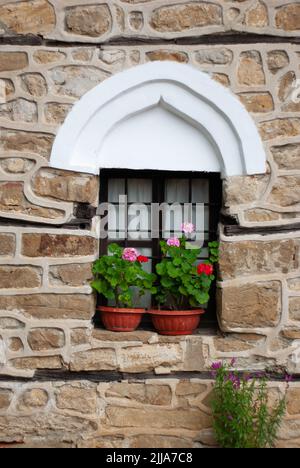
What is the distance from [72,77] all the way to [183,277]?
4.94ft

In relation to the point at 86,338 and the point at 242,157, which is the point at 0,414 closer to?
the point at 86,338

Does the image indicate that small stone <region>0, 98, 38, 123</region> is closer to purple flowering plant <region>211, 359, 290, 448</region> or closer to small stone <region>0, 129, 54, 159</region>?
small stone <region>0, 129, 54, 159</region>

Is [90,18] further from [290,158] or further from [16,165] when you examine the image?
[290,158]

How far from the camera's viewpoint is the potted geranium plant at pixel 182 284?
413 centimetres

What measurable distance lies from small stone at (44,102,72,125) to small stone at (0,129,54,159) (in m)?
0.10

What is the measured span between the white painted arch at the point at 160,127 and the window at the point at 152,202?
0.21m

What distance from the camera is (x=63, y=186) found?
4145mm

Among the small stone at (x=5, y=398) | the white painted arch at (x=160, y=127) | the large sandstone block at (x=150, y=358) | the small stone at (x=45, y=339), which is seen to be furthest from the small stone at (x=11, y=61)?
the small stone at (x=5, y=398)

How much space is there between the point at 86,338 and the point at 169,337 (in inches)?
21.4

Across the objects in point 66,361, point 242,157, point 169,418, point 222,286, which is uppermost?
point 242,157

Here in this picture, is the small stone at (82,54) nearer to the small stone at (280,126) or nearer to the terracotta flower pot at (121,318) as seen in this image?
the small stone at (280,126)

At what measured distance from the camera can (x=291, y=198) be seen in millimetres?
4145

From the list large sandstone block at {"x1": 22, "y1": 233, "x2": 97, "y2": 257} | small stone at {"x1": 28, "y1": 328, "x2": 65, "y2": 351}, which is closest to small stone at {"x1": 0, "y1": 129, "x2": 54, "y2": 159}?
large sandstone block at {"x1": 22, "y1": 233, "x2": 97, "y2": 257}

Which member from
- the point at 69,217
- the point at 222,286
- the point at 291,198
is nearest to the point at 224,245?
the point at 222,286
